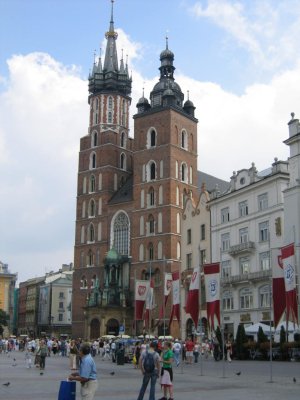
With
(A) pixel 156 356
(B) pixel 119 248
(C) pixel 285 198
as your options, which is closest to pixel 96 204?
(B) pixel 119 248

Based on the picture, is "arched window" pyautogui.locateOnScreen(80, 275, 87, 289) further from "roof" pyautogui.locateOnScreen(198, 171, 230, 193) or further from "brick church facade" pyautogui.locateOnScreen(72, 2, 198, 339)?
"roof" pyautogui.locateOnScreen(198, 171, 230, 193)

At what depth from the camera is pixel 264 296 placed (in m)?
48.2

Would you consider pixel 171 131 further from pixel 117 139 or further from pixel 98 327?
pixel 98 327

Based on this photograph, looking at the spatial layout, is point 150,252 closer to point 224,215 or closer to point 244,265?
point 224,215

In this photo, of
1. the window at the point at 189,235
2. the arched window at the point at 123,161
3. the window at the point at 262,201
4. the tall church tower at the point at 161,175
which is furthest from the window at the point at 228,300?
the arched window at the point at 123,161

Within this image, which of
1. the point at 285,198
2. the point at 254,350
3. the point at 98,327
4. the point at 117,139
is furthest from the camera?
the point at 117,139

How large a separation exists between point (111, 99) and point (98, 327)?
111ft

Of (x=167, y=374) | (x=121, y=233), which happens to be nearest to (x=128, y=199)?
(x=121, y=233)

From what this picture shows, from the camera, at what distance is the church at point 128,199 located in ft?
238

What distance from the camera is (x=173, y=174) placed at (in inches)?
2908

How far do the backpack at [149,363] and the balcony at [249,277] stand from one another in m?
32.1

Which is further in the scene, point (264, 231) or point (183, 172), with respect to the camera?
point (183, 172)

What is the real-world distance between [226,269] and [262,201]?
24.4 ft

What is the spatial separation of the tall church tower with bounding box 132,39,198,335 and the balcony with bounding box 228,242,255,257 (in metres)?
17.9
